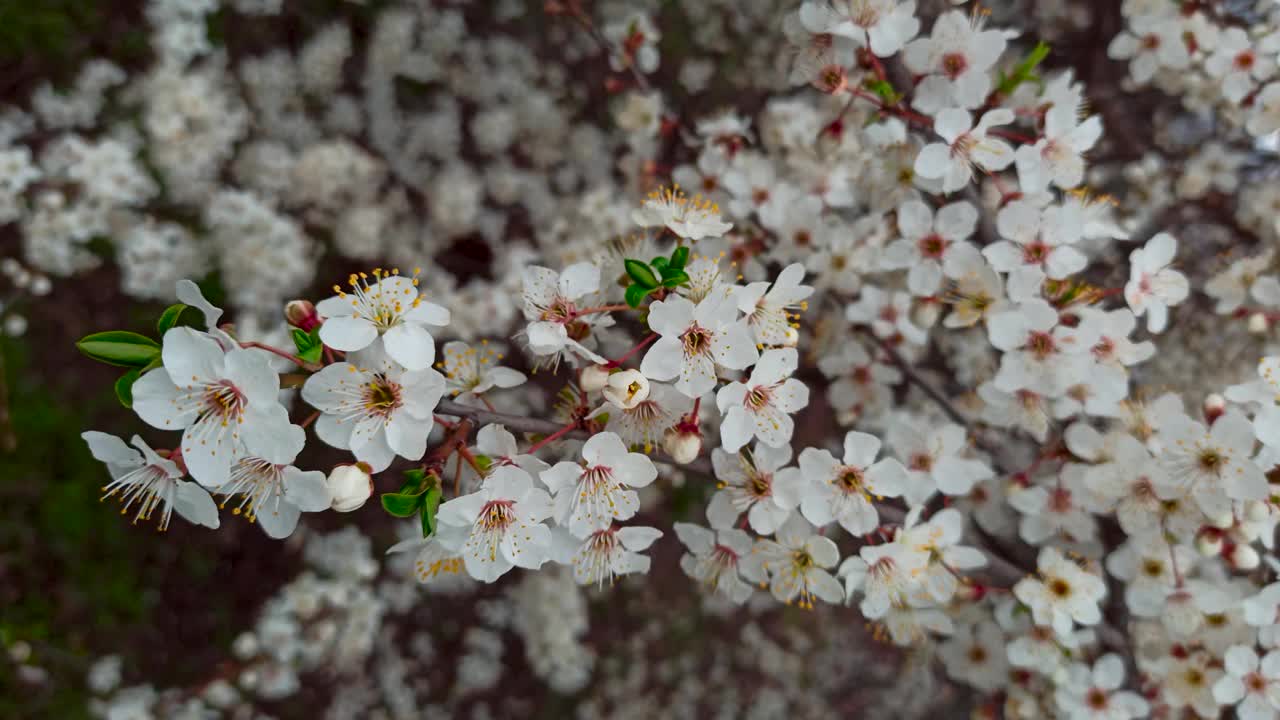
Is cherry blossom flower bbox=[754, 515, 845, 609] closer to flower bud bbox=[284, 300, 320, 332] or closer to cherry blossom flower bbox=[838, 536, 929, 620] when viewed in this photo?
cherry blossom flower bbox=[838, 536, 929, 620]

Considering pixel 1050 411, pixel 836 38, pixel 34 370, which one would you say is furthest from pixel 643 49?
pixel 34 370

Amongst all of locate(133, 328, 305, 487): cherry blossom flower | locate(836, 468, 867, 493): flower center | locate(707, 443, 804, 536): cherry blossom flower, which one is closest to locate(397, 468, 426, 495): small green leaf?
locate(133, 328, 305, 487): cherry blossom flower

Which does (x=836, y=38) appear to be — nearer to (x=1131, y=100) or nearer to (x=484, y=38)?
(x=1131, y=100)

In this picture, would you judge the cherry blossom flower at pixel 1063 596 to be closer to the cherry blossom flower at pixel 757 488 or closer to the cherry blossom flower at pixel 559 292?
the cherry blossom flower at pixel 757 488

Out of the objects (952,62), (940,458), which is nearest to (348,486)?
(940,458)

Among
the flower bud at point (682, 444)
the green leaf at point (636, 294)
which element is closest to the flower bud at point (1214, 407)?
the flower bud at point (682, 444)

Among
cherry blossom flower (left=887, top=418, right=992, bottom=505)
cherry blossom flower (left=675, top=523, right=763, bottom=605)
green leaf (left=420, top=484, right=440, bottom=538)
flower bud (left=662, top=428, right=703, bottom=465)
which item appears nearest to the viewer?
green leaf (left=420, top=484, right=440, bottom=538)
